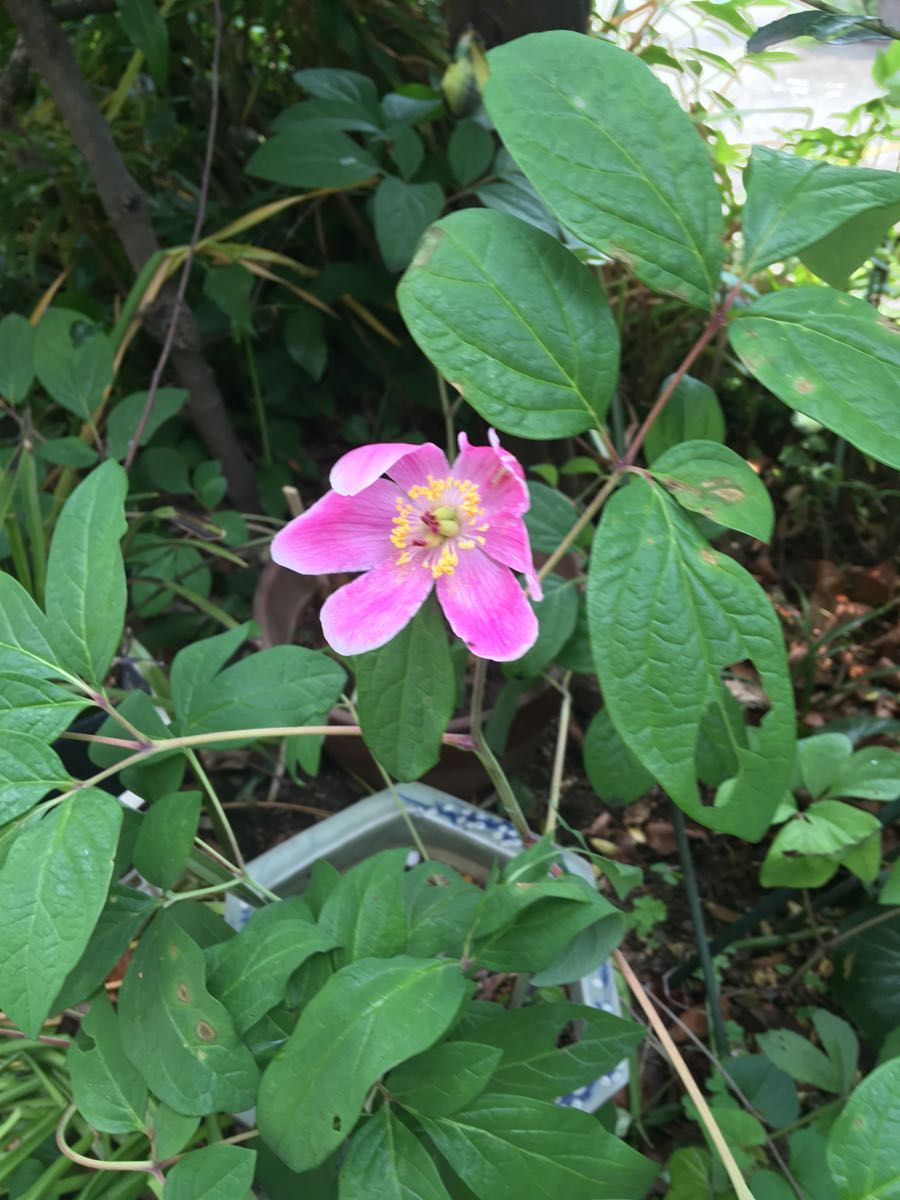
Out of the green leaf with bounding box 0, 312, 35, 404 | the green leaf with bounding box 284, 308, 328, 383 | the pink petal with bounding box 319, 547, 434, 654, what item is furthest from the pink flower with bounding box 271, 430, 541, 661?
the green leaf with bounding box 284, 308, 328, 383

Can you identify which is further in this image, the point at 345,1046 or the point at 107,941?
the point at 107,941

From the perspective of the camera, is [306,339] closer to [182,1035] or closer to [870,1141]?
[182,1035]

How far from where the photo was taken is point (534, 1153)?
17.4 inches

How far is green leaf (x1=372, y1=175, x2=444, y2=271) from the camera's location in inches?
37.7

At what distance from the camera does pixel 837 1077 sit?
759 millimetres

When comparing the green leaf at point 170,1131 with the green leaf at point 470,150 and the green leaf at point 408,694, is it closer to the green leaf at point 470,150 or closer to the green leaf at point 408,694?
the green leaf at point 408,694

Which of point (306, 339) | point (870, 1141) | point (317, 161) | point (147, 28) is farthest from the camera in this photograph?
point (306, 339)

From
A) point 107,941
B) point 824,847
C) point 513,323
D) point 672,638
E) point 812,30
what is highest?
point 812,30

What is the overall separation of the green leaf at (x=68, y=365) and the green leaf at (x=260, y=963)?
2.32 feet

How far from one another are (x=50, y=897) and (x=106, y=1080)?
0.18 m

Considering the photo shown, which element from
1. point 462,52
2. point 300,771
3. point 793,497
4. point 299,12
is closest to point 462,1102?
point 300,771

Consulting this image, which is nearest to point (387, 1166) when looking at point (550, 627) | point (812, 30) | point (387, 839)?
point (550, 627)

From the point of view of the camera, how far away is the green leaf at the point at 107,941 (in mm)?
503

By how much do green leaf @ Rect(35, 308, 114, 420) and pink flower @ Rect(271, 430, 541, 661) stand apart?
0.63 meters
